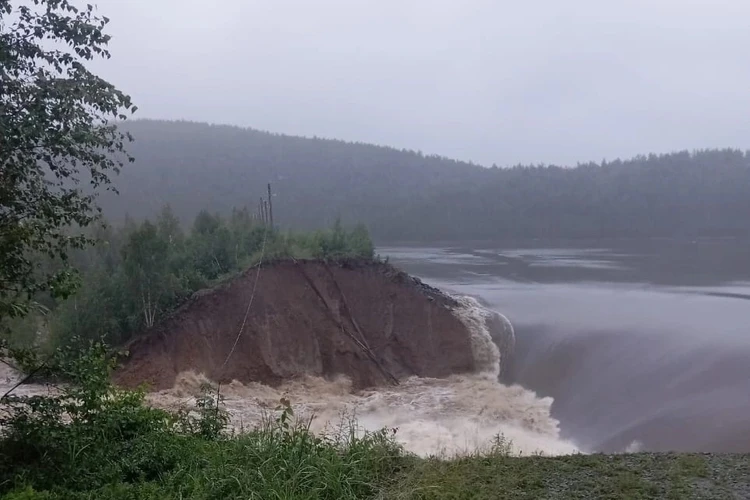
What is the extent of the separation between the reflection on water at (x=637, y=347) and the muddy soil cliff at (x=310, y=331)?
120 inches

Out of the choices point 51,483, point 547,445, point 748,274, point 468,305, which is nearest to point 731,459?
point 51,483

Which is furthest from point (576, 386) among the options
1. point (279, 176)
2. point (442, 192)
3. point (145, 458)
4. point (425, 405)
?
point (279, 176)

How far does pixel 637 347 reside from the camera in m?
18.9

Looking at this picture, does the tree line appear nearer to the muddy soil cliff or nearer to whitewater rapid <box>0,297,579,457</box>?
the muddy soil cliff

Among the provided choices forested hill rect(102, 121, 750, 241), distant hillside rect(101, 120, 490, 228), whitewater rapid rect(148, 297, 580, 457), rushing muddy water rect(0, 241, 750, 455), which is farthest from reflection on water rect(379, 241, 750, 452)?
distant hillside rect(101, 120, 490, 228)

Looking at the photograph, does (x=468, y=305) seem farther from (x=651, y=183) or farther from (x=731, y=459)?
(x=651, y=183)

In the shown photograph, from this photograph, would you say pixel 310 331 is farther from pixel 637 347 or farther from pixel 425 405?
pixel 637 347

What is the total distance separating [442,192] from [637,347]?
4584 centimetres

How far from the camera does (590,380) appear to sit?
17.8 m

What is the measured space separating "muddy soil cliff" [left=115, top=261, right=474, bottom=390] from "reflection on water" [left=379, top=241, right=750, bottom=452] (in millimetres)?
3055

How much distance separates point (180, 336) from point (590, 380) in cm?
1139

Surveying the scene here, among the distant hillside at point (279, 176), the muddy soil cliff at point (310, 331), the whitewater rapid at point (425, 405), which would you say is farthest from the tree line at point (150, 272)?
the distant hillside at point (279, 176)

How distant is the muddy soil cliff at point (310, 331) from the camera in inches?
756

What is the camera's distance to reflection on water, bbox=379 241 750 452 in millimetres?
14617
